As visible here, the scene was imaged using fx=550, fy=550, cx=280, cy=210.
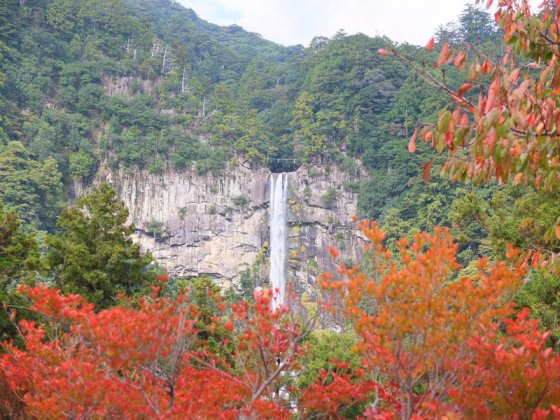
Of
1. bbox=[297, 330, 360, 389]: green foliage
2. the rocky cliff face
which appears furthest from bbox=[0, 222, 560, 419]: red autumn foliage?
the rocky cliff face

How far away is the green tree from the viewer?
11578 millimetres

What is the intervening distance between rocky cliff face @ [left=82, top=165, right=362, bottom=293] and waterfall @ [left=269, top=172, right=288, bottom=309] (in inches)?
15.8

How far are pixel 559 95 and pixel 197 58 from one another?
5363 cm

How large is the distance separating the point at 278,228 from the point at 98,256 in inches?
1035

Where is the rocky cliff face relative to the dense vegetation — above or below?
below

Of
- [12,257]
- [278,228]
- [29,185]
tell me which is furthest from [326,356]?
[278,228]

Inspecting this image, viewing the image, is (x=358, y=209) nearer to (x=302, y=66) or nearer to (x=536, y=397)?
(x=302, y=66)

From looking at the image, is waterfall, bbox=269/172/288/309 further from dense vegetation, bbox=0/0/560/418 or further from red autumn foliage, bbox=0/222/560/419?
red autumn foliage, bbox=0/222/560/419

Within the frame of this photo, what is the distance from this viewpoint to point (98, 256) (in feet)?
38.8

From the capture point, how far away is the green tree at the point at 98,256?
1158 centimetres

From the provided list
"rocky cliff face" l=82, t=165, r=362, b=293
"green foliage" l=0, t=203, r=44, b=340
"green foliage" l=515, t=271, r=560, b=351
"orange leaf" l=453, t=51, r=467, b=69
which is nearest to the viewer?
"orange leaf" l=453, t=51, r=467, b=69

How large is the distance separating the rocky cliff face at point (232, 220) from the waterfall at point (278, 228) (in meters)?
0.40

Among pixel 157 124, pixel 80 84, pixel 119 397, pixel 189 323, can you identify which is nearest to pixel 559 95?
pixel 189 323

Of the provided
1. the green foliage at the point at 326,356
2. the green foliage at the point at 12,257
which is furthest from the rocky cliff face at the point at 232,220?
the green foliage at the point at 12,257
